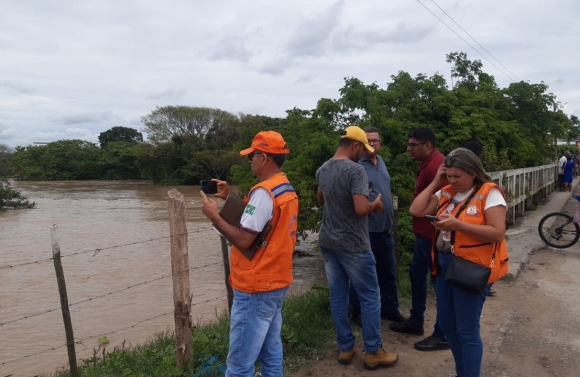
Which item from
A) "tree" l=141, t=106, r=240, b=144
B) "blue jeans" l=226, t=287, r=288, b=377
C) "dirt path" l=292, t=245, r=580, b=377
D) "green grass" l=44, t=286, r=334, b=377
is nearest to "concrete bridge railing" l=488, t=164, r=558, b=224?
"dirt path" l=292, t=245, r=580, b=377

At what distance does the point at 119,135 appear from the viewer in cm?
7419

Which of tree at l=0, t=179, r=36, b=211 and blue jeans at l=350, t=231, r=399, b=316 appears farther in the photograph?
tree at l=0, t=179, r=36, b=211

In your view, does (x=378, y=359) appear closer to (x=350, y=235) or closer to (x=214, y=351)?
(x=350, y=235)

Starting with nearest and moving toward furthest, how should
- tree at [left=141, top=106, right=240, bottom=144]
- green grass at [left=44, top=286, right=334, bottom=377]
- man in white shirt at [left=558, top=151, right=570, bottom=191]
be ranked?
green grass at [left=44, top=286, right=334, bottom=377]
man in white shirt at [left=558, top=151, right=570, bottom=191]
tree at [left=141, top=106, right=240, bottom=144]

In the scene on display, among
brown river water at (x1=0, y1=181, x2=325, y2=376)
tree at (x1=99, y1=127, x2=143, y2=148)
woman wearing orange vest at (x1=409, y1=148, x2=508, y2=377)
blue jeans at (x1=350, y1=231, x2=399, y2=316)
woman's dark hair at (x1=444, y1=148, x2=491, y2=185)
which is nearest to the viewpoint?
woman wearing orange vest at (x1=409, y1=148, x2=508, y2=377)

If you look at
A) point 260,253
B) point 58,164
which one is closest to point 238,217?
point 260,253

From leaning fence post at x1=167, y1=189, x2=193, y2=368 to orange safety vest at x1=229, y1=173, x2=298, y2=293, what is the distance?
3.81 ft

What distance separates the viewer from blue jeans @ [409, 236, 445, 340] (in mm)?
4121

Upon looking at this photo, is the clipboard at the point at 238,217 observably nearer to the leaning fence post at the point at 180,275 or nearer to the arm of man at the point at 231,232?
the arm of man at the point at 231,232

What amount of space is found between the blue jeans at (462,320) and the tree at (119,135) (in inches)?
2911

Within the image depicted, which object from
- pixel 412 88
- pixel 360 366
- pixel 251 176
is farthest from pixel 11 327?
pixel 412 88

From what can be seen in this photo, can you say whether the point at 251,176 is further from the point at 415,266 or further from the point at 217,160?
the point at 217,160

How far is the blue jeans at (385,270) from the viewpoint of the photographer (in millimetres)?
4312

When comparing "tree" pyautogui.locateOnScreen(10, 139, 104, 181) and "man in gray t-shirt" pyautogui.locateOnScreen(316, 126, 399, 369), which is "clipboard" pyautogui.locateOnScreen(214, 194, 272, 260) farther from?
"tree" pyautogui.locateOnScreen(10, 139, 104, 181)
